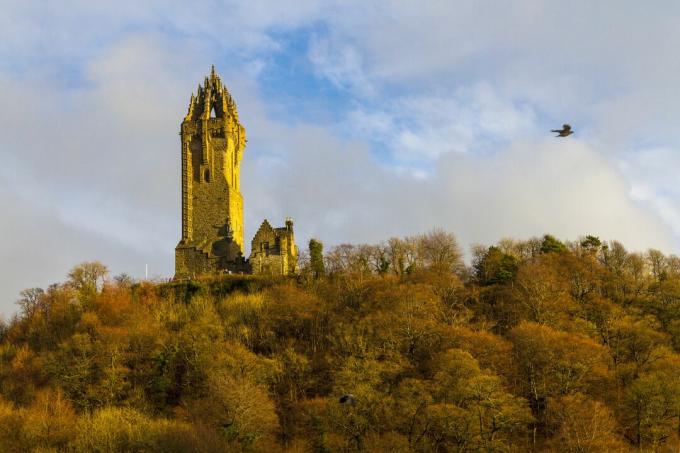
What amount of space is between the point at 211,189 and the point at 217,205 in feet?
5.75

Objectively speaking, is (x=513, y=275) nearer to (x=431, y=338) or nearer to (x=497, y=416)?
→ (x=431, y=338)

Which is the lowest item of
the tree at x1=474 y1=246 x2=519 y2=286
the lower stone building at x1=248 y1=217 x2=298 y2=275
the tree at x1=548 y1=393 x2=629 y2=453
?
the tree at x1=548 y1=393 x2=629 y2=453

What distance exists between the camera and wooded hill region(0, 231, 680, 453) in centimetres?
4953

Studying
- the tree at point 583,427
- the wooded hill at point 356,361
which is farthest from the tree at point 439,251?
the tree at point 583,427

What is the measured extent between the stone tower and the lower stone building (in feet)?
6.07

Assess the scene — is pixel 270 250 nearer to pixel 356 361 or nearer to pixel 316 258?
pixel 316 258

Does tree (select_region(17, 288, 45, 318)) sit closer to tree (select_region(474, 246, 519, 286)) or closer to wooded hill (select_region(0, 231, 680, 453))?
wooded hill (select_region(0, 231, 680, 453))

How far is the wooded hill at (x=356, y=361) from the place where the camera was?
1950 inches

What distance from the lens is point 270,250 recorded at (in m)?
78.9

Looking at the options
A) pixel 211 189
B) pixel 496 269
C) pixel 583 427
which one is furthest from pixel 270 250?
pixel 583 427

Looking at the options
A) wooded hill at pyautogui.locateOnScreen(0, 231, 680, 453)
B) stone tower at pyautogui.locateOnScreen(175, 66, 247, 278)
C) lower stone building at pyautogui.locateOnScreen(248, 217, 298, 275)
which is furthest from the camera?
stone tower at pyautogui.locateOnScreen(175, 66, 247, 278)

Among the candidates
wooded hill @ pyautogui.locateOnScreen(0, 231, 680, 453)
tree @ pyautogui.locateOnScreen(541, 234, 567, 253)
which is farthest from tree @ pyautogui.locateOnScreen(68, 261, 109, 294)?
tree @ pyautogui.locateOnScreen(541, 234, 567, 253)

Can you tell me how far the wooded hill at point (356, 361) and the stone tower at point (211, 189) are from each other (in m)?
5.44

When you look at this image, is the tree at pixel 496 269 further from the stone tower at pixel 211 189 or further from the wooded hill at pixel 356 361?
the stone tower at pixel 211 189
